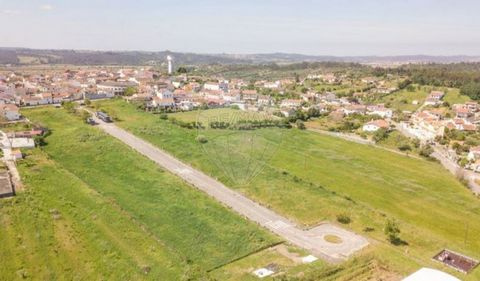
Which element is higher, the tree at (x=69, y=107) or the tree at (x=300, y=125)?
the tree at (x=69, y=107)

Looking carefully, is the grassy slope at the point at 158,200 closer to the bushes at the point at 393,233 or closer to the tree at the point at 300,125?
the bushes at the point at 393,233

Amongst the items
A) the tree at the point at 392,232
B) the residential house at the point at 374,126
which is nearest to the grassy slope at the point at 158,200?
the tree at the point at 392,232

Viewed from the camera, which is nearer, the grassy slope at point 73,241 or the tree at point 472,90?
the grassy slope at point 73,241

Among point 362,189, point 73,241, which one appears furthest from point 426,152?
point 73,241

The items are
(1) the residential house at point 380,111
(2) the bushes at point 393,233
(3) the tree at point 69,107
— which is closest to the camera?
(2) the bushes at point 393,233

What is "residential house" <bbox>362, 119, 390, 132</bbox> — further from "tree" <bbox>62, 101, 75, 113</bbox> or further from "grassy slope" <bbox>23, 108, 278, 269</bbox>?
"tree" <bbox>62, 101, 75, 113</bbox>

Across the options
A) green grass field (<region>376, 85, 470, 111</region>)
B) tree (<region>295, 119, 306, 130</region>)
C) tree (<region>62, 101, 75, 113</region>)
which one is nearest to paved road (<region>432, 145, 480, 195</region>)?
tree (<region>295, 119, 306, 130</region>)
